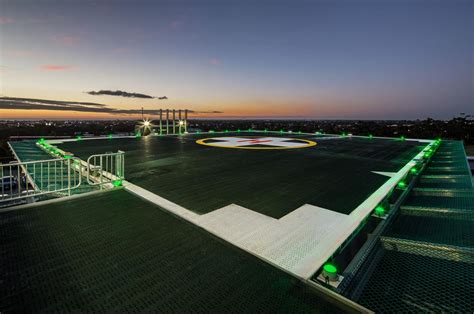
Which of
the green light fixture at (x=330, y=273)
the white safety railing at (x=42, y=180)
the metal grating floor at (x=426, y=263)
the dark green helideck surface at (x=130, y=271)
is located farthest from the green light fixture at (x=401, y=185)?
the white safety railing at (x=42, y=180)

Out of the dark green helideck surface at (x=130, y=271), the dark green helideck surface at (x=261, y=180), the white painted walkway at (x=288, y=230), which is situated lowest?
the dark green helideck surface at (x=130, y=271)

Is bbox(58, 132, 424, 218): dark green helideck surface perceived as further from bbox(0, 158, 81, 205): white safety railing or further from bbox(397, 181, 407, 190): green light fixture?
bbox(0, 158, 81, 205): white safety railing

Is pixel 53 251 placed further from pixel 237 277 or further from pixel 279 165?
pixel 279 165

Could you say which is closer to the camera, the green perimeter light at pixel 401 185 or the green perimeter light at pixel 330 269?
the green perimeter light at pixel 330 269

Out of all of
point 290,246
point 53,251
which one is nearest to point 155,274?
point 53,251

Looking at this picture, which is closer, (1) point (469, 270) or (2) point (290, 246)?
(1) point (469, 270)

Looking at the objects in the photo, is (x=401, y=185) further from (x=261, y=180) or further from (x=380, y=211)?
(x=261, y=180)

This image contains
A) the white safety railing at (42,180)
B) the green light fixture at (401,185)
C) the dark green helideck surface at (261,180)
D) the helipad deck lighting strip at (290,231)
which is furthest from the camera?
the green light fixture at (401,185)

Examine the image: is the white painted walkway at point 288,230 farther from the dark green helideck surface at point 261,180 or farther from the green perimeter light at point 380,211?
the dark green helideck surface at point 261,180

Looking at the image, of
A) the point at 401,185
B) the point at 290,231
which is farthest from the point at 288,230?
the point at 401,185
